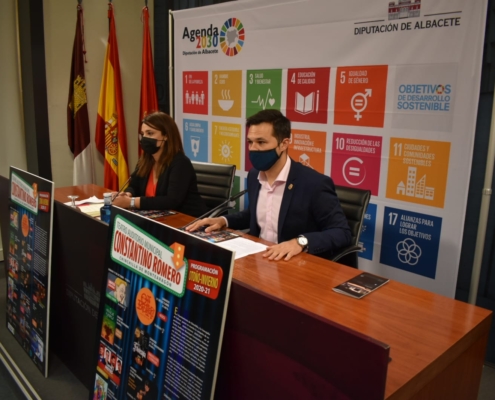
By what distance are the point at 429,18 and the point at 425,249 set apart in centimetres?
122

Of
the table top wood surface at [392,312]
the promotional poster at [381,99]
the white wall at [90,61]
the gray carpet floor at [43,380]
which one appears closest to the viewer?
the table top wood surface at [392,312]

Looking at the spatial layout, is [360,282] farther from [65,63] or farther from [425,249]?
[65,63]

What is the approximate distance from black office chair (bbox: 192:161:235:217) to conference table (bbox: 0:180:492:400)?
4.25ft

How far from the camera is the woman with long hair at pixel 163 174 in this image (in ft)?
8.36

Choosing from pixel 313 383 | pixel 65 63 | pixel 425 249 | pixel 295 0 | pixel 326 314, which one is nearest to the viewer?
pixel 313 383

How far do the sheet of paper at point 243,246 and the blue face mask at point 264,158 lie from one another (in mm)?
350

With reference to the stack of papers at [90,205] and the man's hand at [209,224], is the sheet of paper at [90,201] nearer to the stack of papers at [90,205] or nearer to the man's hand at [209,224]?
the stack of papers at [90,205]

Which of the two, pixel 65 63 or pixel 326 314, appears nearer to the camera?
pixel 326 314

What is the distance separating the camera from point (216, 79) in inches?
139

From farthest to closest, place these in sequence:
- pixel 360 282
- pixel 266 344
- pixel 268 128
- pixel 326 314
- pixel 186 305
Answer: pixel 268 128 < pixel 360 282 < pixel 326 314 < pixel 186 305 < pixel 266 344

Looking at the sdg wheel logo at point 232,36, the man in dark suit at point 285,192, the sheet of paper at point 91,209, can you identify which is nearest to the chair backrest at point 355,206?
the man in dark suit at point 285,192

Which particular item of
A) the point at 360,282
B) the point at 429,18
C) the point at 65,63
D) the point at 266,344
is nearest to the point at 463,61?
the point at 429,18

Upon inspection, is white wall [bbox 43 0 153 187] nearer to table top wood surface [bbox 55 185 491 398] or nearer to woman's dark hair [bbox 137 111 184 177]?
woman's dark hair [bbox 137 111 184 177]

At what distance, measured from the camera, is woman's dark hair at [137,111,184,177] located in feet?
8.64
